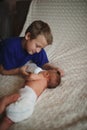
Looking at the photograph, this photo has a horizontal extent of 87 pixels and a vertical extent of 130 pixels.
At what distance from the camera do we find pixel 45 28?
34.5 inches

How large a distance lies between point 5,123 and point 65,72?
0.41 m

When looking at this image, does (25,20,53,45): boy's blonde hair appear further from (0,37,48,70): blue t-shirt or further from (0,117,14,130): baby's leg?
(0,117,14,130): baby's leg

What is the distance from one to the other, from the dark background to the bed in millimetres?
56

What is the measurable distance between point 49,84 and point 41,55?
0.21m

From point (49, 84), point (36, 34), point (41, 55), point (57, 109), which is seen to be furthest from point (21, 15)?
point (57, 109)

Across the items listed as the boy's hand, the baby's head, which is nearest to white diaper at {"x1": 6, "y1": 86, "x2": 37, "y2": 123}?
the baby's head

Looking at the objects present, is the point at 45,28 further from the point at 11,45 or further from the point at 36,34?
the point at 11,45

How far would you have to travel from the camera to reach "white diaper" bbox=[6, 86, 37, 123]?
69 cm

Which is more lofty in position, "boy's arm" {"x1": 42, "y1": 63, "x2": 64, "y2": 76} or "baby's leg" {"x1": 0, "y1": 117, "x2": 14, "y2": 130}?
"baby's leg" {"x1": 0, "y1": 117, "x2": 14, "y2": 130}

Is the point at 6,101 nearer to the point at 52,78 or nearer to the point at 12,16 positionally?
the point at 52,78

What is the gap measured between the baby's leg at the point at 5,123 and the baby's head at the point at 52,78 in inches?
9.7

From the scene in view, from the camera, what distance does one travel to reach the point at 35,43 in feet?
2.79

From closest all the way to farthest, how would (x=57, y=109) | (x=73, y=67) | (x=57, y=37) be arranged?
(x=57, y=109) → (x=73, y=67) → (x=57, y=37)

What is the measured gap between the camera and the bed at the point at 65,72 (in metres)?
0.70
